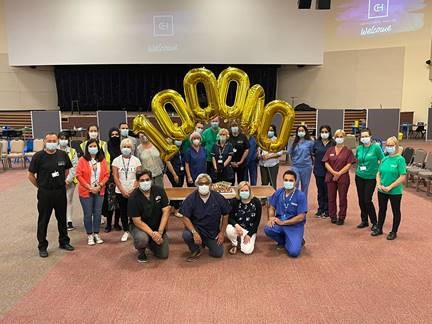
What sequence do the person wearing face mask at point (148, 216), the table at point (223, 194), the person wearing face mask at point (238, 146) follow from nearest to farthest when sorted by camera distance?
the person wearing face mask at point (148, 216) → the table at point (223, 194) → the person wearing face mask at point (238, 146)

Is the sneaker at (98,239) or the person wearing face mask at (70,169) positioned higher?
the person wearing face mask at (70,169)

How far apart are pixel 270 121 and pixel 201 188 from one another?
6.43 feet

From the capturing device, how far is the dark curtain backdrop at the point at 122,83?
60.4ft

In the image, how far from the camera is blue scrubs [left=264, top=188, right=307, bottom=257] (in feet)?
16.2

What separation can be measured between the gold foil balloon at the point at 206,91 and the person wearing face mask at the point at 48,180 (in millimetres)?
2074

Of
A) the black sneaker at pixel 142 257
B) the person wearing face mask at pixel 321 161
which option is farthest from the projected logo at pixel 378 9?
the black sneaker at pixel 142 257

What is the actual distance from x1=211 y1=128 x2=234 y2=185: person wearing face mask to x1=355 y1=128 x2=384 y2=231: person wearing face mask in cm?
200

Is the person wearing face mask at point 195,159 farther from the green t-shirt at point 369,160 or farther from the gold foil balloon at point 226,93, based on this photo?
the green t-shirt at point 369,160

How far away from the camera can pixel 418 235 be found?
562cm

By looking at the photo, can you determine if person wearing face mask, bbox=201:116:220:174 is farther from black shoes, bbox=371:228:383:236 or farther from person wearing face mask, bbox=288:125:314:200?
black shoes, bbox=371:228:383:236

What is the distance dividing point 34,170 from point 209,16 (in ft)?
41.7

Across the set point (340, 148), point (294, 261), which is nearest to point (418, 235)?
point (340, 148)

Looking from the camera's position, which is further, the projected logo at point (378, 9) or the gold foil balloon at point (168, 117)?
the projected logo at point (378, 9)

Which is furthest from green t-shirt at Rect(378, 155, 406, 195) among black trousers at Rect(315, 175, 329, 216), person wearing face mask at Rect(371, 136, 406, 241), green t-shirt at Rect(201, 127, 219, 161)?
green t-shirt at Rect(201, 127, 219, 161)
